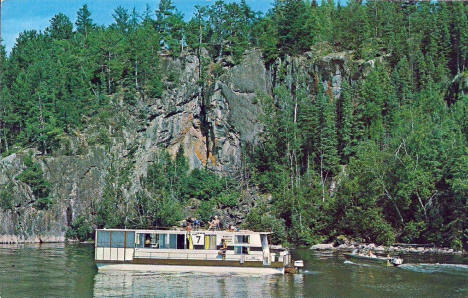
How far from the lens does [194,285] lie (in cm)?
4984

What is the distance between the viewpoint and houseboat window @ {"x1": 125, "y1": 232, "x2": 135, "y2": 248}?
57.8 metres

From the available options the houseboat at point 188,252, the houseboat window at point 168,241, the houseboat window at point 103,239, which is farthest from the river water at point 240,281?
the houseboat window at point 168,241

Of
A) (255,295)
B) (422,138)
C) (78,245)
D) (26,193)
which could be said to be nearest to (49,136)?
(26,193)

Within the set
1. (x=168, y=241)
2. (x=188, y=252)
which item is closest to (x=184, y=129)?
(x=168, y=241)

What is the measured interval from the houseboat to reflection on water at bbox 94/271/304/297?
1.14 metres

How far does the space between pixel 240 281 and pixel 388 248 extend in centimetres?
3229

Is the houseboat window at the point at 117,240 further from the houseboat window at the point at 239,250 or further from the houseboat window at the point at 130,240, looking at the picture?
the houseboat window at the point at 239,250

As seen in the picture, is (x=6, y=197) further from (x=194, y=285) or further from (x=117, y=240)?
(x=194, y=285)

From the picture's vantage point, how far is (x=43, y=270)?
57.3 meters

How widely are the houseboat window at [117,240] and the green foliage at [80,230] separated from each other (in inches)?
1416

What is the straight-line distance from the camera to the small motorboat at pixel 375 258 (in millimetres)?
61875

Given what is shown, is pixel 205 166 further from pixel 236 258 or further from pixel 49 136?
pixel 236 258

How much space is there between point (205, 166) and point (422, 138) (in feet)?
121

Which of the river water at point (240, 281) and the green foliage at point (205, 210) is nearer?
the river water at point (240, 281)
